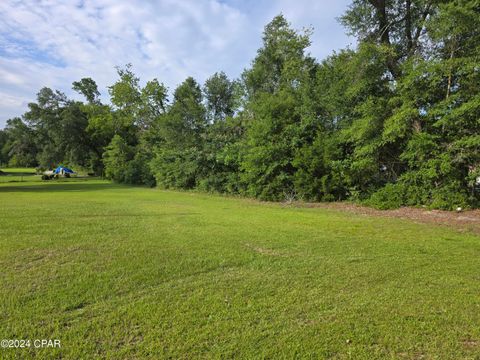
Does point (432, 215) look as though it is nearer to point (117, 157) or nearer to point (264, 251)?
point (264, 251)

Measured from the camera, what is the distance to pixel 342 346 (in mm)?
2633

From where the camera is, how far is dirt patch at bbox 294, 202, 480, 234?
26.7 ft

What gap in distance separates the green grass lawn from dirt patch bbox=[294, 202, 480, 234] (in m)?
1.51

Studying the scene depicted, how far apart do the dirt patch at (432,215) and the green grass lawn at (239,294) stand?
1.51 metres

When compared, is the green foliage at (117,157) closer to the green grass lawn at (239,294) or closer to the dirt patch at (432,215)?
the dirt patch at (432,215)

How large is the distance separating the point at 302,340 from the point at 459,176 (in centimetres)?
1012

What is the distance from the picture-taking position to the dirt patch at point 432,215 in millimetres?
8148

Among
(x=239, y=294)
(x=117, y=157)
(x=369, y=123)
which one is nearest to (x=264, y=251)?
(x=239, y=294)

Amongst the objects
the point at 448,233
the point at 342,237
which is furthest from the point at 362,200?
the point at 342,237

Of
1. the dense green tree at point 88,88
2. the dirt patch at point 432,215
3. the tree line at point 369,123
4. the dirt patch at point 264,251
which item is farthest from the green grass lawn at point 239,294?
the dense green tree at point 88,88

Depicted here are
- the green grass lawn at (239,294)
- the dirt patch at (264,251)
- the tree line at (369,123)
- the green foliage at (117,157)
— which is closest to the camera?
the green grass lawn at (239,294)

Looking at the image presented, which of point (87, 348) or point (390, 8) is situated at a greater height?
point (390, 8)

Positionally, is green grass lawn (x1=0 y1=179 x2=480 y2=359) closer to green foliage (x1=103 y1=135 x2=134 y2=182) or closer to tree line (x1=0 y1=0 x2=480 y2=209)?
tree line (x1=0 y1=0 x2=480 y2=209)

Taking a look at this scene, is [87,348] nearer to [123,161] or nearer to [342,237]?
[342,237]
